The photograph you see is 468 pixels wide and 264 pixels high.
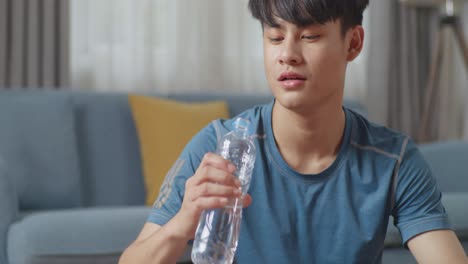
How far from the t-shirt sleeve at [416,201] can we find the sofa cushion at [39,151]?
156 cm

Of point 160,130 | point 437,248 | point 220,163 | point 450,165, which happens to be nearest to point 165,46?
point 160,130

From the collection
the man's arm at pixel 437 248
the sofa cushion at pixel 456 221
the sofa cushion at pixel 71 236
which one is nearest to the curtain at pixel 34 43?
the sofa cushion at pixel 71 236

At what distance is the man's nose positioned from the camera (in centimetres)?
125

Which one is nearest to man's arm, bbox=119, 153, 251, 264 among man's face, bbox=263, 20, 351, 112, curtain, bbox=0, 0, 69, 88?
man's face, bbox=263, 20, 351, 112

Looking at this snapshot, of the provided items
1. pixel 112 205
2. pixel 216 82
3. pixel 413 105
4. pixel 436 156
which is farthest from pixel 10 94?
pixel 413 105

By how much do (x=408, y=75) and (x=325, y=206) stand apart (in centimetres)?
305

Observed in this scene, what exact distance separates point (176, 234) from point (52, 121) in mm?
1628

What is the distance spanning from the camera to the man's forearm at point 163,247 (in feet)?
3.82

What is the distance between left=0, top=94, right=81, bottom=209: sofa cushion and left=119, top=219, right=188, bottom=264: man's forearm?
4.81 feet

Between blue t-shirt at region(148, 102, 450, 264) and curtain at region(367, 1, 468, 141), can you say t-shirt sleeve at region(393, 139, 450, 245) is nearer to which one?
blue t-shirt at region(148, 102, 450, 264)

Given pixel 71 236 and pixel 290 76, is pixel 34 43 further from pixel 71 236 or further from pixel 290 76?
pixel 290 76

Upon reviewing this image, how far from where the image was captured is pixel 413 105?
13.9 feet

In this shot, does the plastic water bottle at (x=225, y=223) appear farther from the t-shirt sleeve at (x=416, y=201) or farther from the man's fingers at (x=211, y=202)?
the t-shirt sleeve at (x=416, y=201)

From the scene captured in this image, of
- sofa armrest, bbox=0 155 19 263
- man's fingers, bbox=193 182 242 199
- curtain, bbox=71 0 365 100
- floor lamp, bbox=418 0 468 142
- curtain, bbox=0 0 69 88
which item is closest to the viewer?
man's fingers, bbox=193 182 242 199
